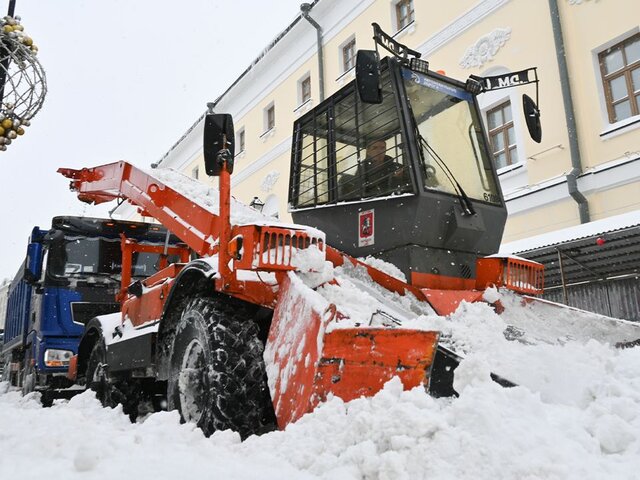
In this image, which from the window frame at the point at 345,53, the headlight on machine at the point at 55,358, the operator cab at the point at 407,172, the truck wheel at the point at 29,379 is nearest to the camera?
the operator cab at the point at 407,172

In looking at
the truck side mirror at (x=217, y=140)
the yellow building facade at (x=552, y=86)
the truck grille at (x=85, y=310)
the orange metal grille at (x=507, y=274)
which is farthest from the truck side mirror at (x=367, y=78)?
the yellow building facade at (x=552, y=86)

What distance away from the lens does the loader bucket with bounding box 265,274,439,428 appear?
2.20m

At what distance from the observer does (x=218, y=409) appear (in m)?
2.71

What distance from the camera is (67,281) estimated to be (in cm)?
689

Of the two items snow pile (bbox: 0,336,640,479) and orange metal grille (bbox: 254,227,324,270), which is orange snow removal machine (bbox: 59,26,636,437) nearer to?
orange metal grille (bbox: 254,227,324,270)

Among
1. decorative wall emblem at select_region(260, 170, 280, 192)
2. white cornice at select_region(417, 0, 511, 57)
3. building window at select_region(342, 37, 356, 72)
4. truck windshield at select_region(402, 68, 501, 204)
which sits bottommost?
truck windshield at select_region(402, 68, 501, 204)

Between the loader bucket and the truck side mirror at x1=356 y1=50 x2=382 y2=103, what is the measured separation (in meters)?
1.37

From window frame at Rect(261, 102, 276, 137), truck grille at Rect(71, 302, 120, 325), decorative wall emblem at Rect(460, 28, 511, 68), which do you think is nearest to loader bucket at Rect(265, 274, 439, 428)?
truck grille at Rect(71, 302, 120, 325)

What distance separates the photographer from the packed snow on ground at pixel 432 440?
176 cm

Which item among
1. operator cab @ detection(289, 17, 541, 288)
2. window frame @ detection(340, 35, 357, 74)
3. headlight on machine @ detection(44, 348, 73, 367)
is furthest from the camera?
window frame @ detection(340, 35, 357, 74)

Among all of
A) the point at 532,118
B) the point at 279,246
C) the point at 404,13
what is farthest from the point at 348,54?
the point at 279,246

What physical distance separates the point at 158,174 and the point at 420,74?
2.32 metres

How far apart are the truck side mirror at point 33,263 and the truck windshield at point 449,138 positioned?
208 inches

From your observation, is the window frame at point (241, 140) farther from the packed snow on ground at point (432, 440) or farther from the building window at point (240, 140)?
the packed snow on ground at point (432, 440)
